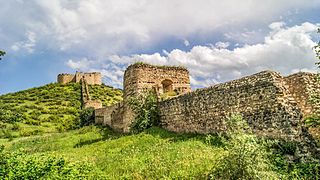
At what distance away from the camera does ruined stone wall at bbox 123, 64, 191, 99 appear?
67.7 ft

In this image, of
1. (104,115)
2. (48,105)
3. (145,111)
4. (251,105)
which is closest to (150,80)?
(145,111)

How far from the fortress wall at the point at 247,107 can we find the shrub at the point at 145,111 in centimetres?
219

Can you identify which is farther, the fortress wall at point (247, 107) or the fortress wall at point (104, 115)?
the fortress wall at point (104, 115)

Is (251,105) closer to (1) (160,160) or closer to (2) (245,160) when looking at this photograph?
(1) (160,160)

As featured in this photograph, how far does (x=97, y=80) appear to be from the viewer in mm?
70125

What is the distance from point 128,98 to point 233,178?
1397 centimetres

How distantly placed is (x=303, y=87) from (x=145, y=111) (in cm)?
962

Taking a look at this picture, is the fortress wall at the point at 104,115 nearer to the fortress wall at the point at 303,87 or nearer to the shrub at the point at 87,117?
the shrub at the point at 87,117

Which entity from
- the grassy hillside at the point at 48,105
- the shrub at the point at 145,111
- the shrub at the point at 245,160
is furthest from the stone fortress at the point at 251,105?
the grassy hillside at the point at 48,105

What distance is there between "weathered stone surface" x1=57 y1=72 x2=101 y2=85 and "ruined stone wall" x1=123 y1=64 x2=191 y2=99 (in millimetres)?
48978

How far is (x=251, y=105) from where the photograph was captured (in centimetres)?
1229

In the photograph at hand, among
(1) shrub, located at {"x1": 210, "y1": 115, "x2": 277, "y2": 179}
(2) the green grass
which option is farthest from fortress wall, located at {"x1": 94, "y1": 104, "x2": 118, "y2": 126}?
(1) shrub, located at {"x1": 210, "y1": 115, "x2": 277, "y2": 179}

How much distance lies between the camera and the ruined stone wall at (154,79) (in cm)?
2064

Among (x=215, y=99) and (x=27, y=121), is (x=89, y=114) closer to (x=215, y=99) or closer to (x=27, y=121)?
(x=27, y=121)
